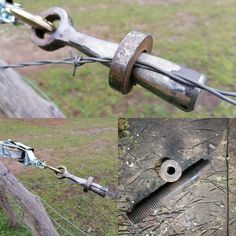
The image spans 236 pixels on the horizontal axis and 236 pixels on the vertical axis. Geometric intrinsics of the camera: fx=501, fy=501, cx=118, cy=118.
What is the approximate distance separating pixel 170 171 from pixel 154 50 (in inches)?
145

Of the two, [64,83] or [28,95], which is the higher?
[64,83]

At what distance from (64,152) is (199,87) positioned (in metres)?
0.41

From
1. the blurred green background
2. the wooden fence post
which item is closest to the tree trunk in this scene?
the wooden fence post

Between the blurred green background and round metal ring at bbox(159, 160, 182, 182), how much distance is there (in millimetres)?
2124

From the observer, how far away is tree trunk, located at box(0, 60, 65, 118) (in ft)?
5.61

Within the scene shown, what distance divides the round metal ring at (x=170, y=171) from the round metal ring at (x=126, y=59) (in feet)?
0.66

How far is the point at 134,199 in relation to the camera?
970 mm

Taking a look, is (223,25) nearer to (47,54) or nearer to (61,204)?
(47,54)

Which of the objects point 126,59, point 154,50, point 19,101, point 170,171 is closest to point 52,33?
point 126,59

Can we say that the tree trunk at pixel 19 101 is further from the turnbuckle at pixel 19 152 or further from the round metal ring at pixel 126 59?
the round metal ring at pixel 126 59

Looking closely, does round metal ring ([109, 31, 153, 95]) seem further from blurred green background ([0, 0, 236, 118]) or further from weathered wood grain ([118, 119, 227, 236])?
blurred green background ([0, 0, 236, 118])

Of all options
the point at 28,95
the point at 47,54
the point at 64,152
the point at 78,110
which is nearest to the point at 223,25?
the point at 47,54

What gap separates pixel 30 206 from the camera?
108 cm

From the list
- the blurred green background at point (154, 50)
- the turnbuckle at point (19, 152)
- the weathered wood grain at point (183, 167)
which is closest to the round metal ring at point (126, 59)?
the weathered wood grain at point (183, 167)
